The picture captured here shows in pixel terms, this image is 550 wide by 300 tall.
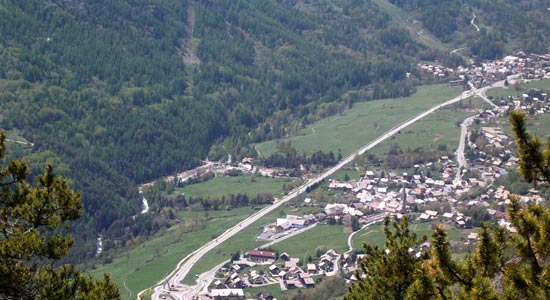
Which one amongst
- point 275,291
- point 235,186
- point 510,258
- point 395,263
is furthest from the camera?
point 235,186

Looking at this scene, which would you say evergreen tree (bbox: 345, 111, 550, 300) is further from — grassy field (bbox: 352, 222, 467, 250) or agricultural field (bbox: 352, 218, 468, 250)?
grassy field (bbox: 352, 222, 467, 250)

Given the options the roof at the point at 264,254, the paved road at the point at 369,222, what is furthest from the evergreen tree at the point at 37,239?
the paved road at the point at 369,222

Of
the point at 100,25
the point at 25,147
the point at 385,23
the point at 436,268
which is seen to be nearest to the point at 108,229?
the point at 25,147

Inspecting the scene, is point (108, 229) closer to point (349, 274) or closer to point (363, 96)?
point (349, 274)

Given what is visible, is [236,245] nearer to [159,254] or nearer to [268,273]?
[159,254]

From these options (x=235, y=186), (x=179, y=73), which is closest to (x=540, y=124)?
(x=235, y=186)

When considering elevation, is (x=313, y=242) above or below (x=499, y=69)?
below

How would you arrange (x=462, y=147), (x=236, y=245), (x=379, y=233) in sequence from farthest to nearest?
(x=462, y=147) → (x=236, y=245) → (x=379, y=233)

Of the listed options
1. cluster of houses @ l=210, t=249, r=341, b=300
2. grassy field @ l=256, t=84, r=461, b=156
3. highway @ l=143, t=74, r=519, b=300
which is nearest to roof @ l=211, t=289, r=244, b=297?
cluster of houses @ l=210, t=249, r=341, b=300
